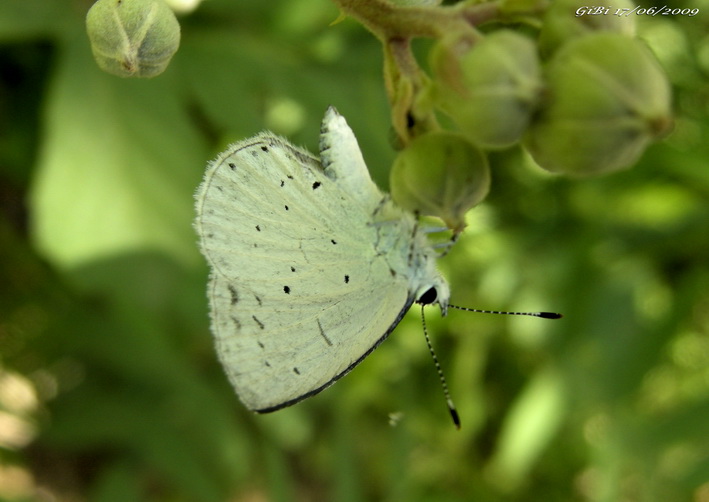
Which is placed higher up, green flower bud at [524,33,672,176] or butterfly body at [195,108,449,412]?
green flower bud at [524,33,672,176]

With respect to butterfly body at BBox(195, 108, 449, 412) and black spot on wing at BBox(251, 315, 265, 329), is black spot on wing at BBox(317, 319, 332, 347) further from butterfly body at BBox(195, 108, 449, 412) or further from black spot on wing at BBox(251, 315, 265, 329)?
black spot on wing at BBox(251, 315, 265, 329)

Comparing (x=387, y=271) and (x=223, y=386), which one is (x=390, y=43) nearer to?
(x=387, y=271)

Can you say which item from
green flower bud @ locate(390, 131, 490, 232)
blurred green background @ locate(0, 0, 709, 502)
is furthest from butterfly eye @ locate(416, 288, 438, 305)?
blurred green background @ locate(0, 0, 709, 502)

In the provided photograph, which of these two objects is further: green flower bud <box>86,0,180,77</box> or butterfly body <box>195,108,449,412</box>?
butterfly body <box>195,108,449,412</box>

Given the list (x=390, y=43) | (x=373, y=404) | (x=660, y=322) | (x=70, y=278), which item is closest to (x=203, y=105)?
(x=70, y=278)

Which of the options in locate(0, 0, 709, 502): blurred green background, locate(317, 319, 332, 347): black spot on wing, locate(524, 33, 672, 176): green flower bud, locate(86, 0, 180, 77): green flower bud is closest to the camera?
locate(524, 33, 672, 176): green flower bud

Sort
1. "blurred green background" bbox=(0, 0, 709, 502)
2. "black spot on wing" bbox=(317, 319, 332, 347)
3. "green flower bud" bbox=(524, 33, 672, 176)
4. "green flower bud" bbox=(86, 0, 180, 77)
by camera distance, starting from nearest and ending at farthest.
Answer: "green flower bud" bbox=(524, 33, 672, 176)
"green flower bud" bbox=(86, 0, 180, 77)
"black spot on wing" bbox=(317, 319, 332, 347)
"blurred green background" bbox=(0, 0, 709, 502)

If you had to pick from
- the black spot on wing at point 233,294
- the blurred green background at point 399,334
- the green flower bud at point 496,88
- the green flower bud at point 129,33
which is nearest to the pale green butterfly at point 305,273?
the black spot on wing at point 233,294

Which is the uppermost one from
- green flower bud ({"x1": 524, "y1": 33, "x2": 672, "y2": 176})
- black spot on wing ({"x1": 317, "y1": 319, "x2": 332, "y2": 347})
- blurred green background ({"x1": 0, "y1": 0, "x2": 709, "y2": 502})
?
green flower bud ({"x1": 524, "y1": 33, "x2": 672, "y2": 176})

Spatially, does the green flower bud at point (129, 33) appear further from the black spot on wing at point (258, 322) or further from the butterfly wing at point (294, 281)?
the black spot on wing at point (258, 322)
